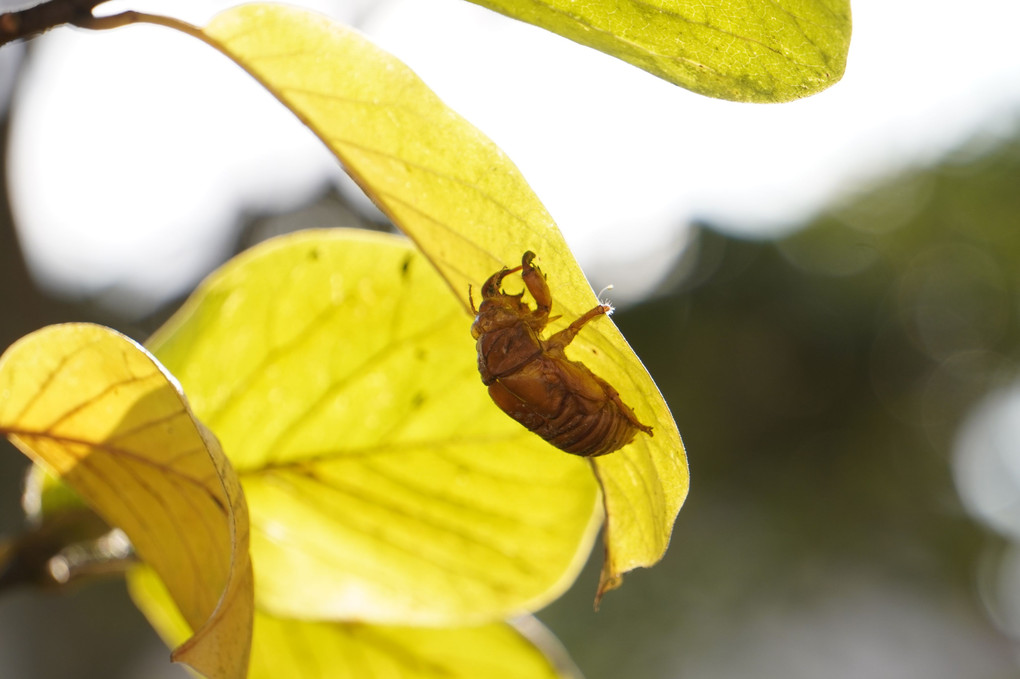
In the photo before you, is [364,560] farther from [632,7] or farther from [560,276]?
[632,7]

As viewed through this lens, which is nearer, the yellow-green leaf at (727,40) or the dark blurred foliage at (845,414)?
the yellow-green leaf at (727,40)

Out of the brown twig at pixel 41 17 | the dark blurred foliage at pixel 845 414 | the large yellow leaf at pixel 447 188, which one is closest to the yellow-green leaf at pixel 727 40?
the large yellow leaf at pixel 447 188

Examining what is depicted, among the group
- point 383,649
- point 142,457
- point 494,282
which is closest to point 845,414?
point 383,649

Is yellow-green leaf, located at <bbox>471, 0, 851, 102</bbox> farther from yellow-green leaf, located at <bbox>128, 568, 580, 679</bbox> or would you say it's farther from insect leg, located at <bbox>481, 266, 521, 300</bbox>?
yellow-green leaf, located at <bbox>128, 568, 580, 679</bbox>

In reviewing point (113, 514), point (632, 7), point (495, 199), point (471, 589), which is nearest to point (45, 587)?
point (113, 514)

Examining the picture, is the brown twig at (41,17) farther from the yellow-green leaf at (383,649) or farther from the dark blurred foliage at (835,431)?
the dark blurred foliage at (835,431)

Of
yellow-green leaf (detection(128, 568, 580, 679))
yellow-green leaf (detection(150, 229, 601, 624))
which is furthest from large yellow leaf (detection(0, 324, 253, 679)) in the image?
yellow-green leaf (detection(128, 568, 580, 679))
